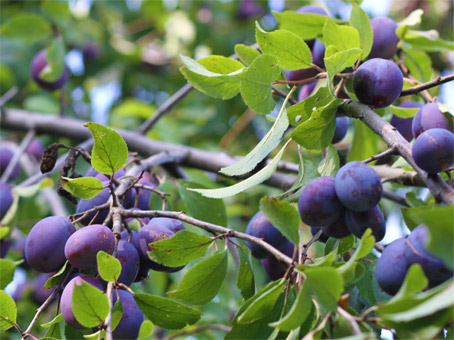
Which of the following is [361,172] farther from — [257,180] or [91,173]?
[91,173]

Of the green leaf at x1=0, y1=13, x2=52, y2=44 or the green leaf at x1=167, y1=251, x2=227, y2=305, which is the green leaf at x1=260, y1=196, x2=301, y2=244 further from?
the green leaf at x1=0, y1=13, x2=52, y2=44

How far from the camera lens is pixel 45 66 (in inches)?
69.7

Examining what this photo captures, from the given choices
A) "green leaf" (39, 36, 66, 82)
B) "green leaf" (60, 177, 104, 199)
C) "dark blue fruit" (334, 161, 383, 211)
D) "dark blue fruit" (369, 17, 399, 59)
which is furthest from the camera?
"green leaf" (39, 36, 66, 82)

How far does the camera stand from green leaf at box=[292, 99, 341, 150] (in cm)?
81

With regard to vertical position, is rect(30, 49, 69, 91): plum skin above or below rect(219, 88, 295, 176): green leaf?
below

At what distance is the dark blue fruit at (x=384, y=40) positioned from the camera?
3.53ft

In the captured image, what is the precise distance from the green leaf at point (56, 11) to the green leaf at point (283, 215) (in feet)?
4.56

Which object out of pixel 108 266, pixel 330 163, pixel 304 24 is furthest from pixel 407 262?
pixel 304 24

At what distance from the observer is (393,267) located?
0.66 metres

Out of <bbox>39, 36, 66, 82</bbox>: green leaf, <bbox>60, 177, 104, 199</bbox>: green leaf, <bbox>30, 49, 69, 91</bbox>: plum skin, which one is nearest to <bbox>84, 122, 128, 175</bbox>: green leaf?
<bbox>60, 177, 104, 199</bbox>: green leaf

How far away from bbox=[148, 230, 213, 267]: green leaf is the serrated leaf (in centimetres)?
20

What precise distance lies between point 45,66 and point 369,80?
125 cm

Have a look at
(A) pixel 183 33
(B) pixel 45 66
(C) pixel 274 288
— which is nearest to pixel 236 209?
(B) pixel 45 66

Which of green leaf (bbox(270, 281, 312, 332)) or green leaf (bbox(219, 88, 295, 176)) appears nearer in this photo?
green leaf (bbox(270, 281, 312, 332))
